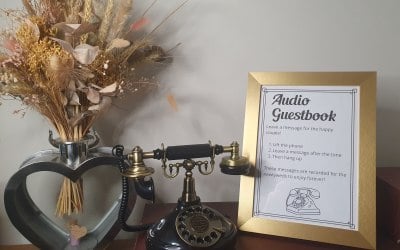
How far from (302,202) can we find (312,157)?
10cm

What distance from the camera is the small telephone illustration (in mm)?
691

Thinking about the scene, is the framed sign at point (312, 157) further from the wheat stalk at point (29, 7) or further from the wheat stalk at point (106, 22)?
the wheat stalk at point (29, 7)

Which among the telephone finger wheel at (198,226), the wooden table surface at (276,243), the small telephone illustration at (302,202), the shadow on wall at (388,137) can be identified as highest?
the shadow on wall at (388,137)

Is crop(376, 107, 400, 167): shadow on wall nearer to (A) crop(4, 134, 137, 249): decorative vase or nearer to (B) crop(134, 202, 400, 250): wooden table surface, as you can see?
(B) crop(134, 202, 400, 250): wooden table surface

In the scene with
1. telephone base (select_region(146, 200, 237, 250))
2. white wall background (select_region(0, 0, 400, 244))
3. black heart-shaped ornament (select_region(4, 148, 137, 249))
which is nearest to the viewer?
telephone base (select_region(146, 200, 237, 250))

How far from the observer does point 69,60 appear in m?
0.67

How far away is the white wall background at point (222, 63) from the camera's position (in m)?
0.91

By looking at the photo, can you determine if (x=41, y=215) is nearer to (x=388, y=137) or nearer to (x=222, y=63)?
(x=222, y=63)

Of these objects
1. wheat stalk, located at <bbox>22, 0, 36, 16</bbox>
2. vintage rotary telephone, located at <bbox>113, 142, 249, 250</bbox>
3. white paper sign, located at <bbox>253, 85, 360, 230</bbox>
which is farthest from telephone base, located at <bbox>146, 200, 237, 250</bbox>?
wheat stalk, located at <bbox>22, 0, 36, 16</bbox>

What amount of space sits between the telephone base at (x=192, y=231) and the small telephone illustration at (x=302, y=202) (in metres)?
0.13

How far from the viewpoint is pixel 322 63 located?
938 mm

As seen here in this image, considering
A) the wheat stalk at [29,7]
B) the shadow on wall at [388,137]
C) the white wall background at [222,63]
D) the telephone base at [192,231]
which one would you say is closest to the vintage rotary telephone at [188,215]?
the telephone base at [192,231]

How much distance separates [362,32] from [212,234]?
71 centimetres

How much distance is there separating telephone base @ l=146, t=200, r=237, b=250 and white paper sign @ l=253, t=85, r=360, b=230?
0.34 feet
